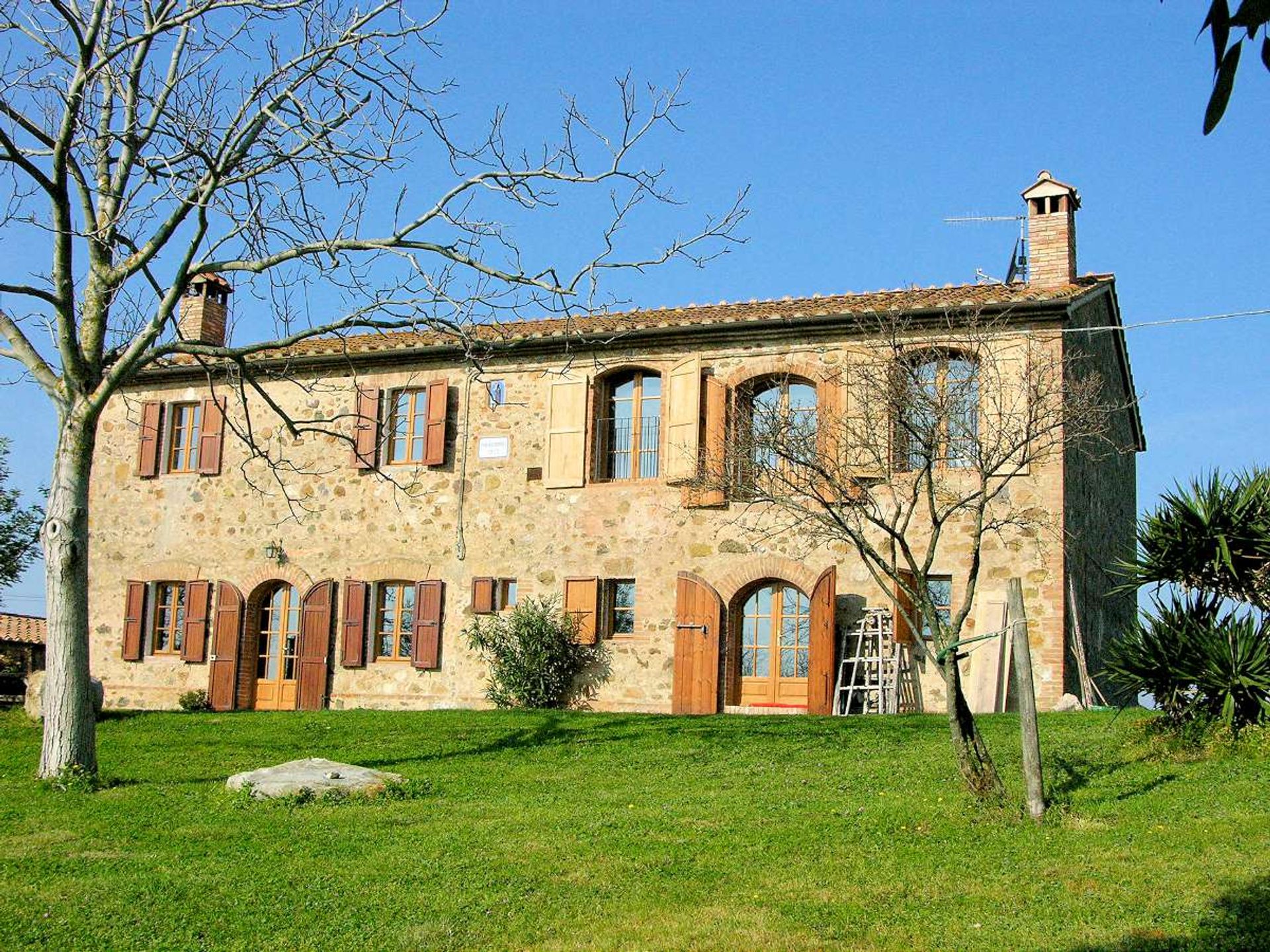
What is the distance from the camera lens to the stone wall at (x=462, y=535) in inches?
601

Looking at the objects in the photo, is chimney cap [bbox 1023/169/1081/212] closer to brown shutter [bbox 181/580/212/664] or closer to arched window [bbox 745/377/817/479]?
arched window [bbox 745/377/817/479]

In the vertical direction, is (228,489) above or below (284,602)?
above

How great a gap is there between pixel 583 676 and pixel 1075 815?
906 cm

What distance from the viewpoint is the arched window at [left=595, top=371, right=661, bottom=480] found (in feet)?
54.7

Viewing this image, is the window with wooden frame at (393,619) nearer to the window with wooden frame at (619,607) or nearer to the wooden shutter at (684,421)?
the window with wooden frame at (619,607)

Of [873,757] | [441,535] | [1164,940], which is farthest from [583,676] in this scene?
[1164,940]

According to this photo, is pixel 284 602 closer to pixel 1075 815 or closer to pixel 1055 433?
pixel 1055 433

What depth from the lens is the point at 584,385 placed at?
16750mm

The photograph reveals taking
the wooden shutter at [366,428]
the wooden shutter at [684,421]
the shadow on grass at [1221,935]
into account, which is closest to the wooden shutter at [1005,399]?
the wooden shutter at [684,421]

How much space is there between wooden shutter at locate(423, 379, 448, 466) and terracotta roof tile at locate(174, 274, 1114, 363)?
688mm

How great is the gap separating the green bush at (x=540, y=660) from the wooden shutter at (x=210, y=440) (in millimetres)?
5189

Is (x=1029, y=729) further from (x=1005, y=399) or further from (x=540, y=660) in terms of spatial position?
(x=540, y=660)

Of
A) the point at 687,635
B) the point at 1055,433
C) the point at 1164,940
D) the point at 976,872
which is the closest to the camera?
the point at 1164,940

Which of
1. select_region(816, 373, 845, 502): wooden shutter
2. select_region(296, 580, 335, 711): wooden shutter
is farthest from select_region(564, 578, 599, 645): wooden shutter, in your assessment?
select_region(296, 580, 335, 711): wooden shutter
